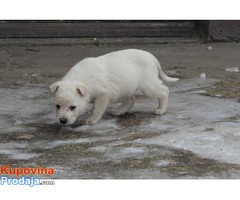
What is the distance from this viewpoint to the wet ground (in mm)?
6098

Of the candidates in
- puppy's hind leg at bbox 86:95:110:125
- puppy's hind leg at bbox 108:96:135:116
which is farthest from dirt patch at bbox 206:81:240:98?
puppy's hind leg at bbox 86:95:110:125

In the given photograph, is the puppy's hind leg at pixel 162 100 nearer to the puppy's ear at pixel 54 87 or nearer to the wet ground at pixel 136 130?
the wet ground at pixel 136 130

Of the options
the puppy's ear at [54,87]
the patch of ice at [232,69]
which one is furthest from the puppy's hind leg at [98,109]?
the patch of ice at [232,69]

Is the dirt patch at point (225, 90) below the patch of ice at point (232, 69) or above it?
above

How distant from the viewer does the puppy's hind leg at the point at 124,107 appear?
26.2 ft

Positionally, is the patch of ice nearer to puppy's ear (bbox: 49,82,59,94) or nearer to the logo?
puppy's ear (bbox: 49,82,59,94)

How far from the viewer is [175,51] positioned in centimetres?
1155

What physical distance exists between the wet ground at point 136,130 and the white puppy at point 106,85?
18cm

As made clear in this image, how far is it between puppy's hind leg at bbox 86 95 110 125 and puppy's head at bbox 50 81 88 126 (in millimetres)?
245

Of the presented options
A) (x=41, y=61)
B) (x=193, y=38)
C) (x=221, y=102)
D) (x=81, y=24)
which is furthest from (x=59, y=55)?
(x=221, y=102)

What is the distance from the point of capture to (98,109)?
7582mm

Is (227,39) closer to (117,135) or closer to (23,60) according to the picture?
(23,60)
